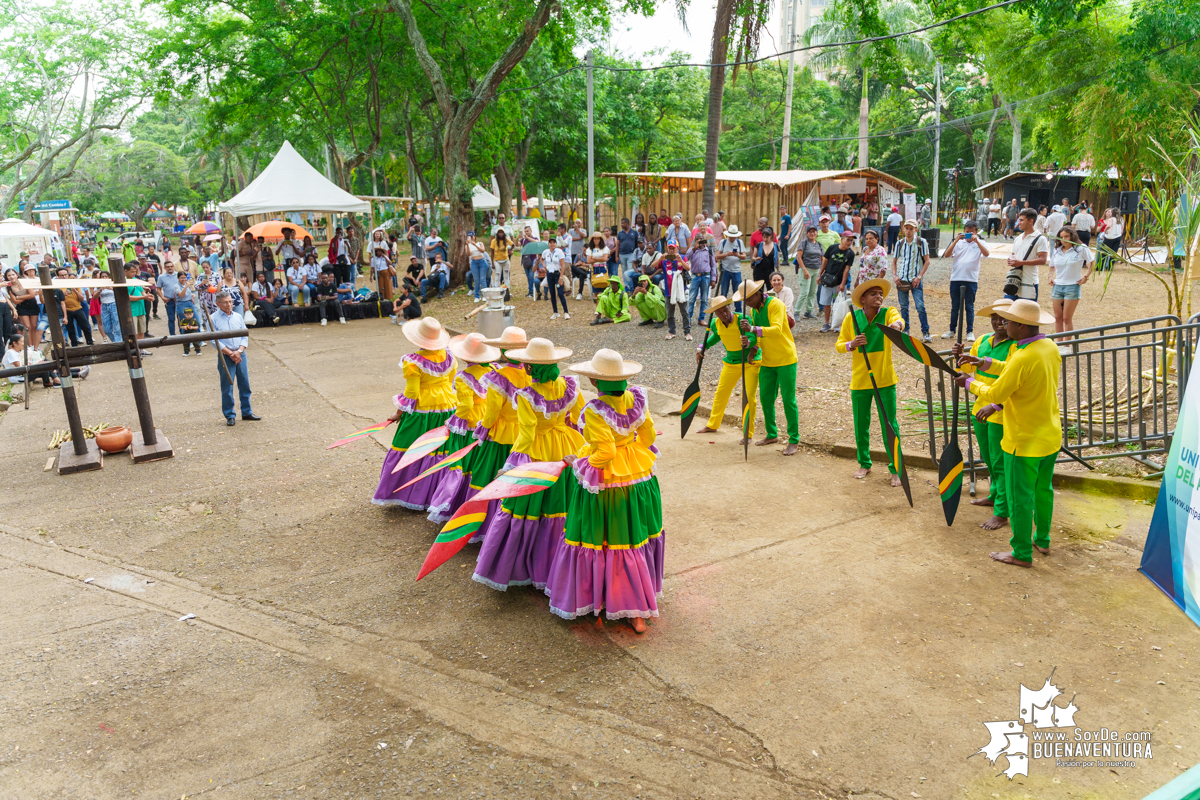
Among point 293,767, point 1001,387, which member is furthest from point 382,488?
point 1001,387

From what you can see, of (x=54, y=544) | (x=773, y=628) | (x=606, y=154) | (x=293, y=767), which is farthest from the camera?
(x=606, y=154)

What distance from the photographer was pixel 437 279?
20.7 meters

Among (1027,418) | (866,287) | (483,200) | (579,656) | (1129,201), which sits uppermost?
(483,200)

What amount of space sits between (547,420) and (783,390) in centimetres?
340

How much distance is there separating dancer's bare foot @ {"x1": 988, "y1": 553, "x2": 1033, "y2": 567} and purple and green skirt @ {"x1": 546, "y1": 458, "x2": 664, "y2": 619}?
98.7 inches

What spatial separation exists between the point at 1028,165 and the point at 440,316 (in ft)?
133

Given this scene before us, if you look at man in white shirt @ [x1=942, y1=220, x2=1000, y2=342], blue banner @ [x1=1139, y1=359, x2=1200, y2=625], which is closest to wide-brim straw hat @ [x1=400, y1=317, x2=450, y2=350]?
blue banner @ [x1=1139, y1=359, x2=1200, y2=625]

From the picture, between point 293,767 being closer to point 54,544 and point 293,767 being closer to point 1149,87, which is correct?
point 54,544

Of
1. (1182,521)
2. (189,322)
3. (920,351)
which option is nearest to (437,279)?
(189,322)

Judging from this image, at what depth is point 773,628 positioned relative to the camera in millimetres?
5059

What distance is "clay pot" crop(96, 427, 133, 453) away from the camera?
908 cm

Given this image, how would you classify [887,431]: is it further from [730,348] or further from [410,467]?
[410,467]

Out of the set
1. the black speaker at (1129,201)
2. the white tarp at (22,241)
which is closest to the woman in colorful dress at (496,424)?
the white tarp at (22,241)

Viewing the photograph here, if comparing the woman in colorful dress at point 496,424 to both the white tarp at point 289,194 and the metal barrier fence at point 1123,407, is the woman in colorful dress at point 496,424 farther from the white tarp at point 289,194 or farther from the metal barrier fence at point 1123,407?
the white tarp at point 289,194
